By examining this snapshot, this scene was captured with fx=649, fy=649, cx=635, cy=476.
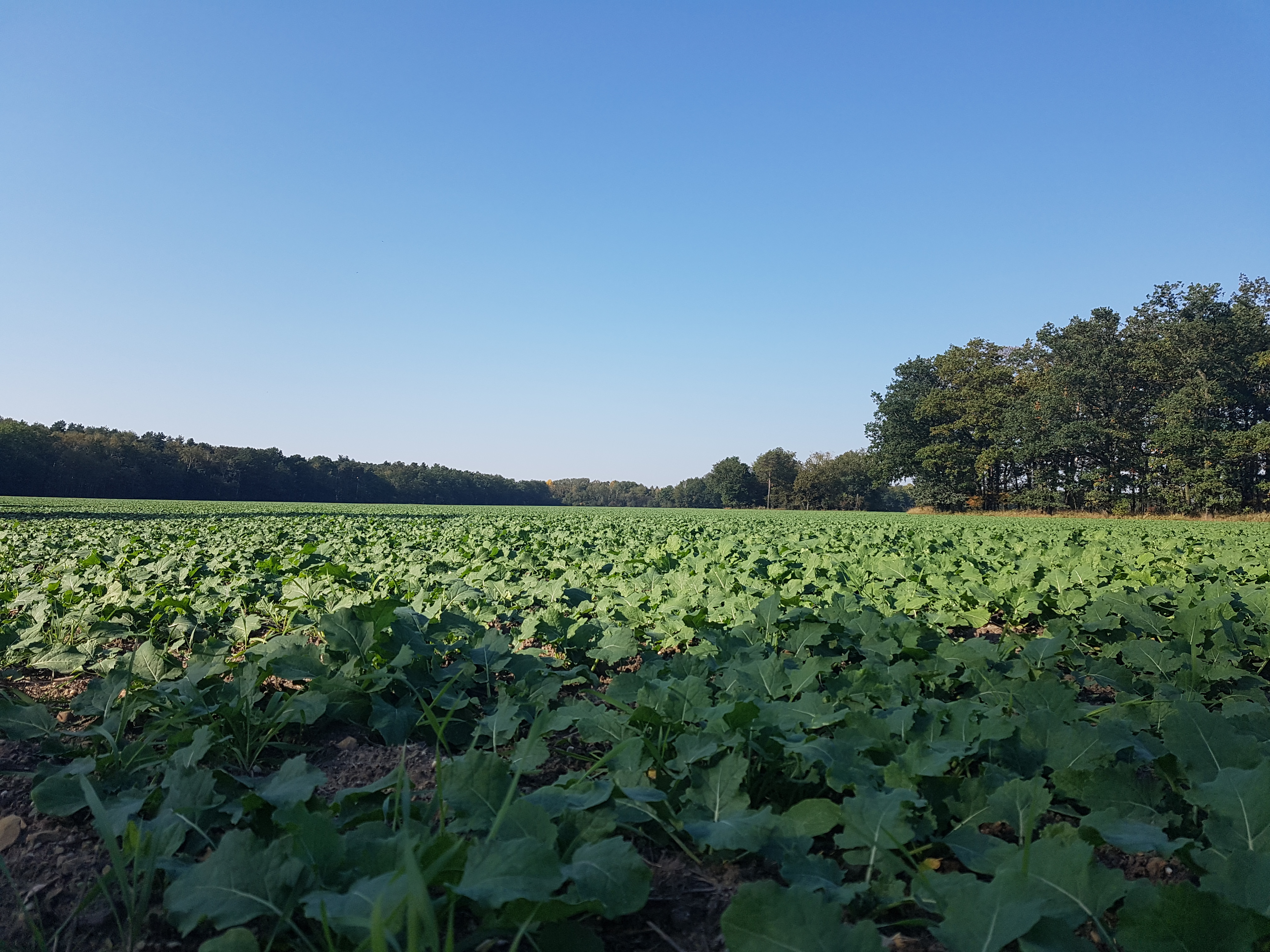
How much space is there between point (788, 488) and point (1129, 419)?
185 ft

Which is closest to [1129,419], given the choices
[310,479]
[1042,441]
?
[1042,441]

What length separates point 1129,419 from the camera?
160ft

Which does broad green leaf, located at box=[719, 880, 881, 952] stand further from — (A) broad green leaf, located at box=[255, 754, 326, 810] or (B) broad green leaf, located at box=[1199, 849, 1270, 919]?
(A) broad green leaf, located at box=[255, 754, 326, 810]

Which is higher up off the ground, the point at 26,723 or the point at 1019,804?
the point at 1019,804

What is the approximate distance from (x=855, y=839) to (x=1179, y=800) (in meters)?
0.98

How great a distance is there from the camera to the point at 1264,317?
45781 mm

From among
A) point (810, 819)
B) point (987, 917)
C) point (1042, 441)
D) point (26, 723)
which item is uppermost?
point (1042, 441)

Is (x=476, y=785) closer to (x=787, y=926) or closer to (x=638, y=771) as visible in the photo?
(x=638, y=771)

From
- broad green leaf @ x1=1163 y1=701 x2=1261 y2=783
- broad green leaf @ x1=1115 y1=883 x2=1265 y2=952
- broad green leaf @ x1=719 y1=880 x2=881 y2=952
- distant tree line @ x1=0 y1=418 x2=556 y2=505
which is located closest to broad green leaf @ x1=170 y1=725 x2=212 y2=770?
broad green leaf @ x1=719 y1=880 x2=881 y2=952

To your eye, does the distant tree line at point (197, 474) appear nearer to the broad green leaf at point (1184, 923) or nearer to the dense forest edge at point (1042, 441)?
the dense forest edge at point (1042, 441)

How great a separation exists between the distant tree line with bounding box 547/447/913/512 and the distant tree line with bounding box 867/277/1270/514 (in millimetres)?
22767

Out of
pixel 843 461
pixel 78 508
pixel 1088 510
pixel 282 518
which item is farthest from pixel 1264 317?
pixel 78 508

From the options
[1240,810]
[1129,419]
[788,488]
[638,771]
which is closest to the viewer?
[1240,810]

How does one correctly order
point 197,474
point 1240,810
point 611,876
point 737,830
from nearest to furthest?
point 611,876 < point 1240,810 < point 737,830 < point 197,474
